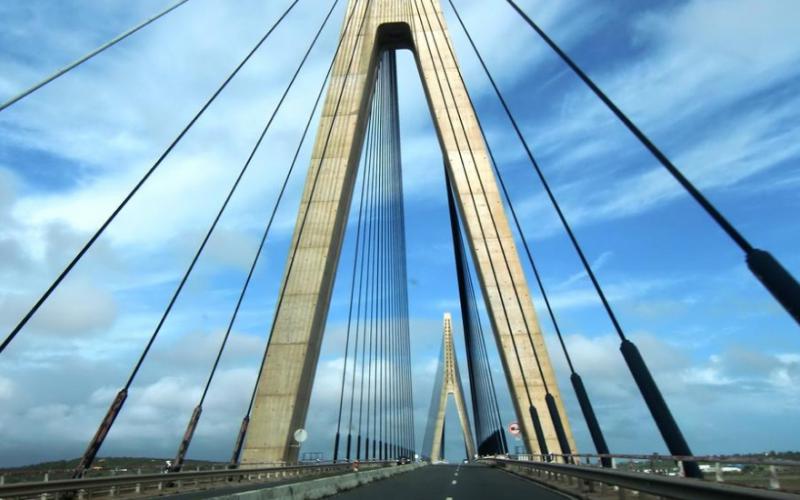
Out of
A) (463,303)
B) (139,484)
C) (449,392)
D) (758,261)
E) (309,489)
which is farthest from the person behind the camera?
(449,392)

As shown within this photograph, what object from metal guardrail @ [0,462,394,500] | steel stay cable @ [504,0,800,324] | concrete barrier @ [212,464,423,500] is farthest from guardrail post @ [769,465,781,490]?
metal guardrail @ [0,462,394,500]

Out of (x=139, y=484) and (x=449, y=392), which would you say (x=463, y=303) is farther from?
(x=449, y=392)

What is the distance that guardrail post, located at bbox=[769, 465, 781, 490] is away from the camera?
7.18m

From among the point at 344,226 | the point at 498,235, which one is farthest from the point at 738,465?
the point at 344,226

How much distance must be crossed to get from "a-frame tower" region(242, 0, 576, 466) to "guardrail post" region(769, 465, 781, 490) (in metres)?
16.9

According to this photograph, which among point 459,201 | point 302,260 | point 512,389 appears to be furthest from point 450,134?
point 512,389

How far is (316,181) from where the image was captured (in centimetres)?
2630

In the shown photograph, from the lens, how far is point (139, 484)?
17.1 m

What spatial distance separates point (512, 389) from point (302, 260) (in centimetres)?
912

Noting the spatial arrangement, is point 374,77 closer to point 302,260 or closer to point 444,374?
point 302,260

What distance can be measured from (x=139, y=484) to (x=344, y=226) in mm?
13229

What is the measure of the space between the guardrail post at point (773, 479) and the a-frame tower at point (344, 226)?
16.9 meters

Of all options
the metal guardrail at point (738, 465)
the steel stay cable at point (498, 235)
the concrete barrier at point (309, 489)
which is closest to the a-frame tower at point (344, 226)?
the steel stay cable at point (498, 235)

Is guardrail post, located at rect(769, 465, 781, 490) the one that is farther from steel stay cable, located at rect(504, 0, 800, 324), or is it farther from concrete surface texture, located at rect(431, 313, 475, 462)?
concrete surface texture, located at rect(431, 313, 475, 462)
